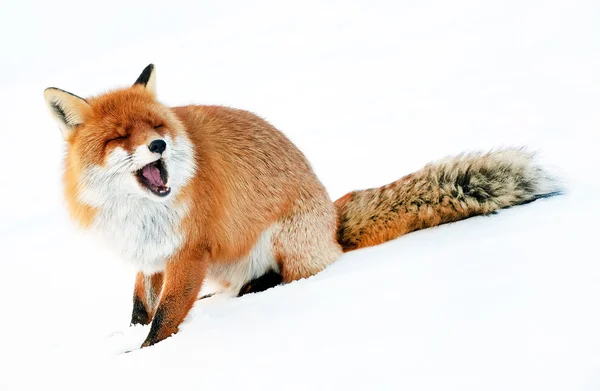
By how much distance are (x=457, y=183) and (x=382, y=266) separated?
3.14 ft

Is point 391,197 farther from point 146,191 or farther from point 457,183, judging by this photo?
point 146,191

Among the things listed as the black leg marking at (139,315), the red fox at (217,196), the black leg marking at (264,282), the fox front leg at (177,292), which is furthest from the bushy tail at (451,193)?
the black leg marking at (139,315)

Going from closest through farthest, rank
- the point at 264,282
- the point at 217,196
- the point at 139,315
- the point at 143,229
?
the point at 143,229 → the point at 217,196 → the point at 139,315 → the point at 264,282

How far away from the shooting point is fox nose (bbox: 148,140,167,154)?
3.05 meters

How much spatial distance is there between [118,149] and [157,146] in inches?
8.5

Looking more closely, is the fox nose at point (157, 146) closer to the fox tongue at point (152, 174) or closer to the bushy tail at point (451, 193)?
the fox tongue at point (152, 174)

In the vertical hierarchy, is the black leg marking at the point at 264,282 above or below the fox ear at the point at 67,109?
below

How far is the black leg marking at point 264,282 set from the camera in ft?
12.7

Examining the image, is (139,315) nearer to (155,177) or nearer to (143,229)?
(143,229)

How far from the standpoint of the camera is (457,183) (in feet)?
12.8

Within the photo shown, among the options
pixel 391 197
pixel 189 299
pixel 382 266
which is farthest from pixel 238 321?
pixel 391 197

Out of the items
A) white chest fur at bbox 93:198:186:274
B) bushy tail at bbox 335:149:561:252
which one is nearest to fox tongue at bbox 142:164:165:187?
white chest fur at bbox 93:198:186:274

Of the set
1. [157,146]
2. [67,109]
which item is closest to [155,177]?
[157,146]

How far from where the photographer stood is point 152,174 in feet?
10.6
